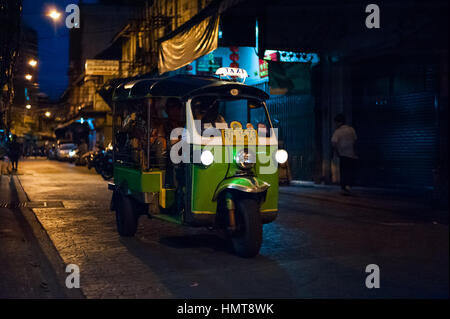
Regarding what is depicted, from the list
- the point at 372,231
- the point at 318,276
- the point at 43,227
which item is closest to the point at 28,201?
the point at 43,227

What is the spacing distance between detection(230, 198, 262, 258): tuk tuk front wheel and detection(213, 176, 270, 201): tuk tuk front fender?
16 centimetres

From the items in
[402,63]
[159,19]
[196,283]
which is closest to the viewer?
[196,283]

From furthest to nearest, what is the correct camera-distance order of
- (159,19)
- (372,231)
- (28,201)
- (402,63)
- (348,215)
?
1. (159,19)
2. (402,63)
3. (28,201)
4. (348,215)
5. (372,231)

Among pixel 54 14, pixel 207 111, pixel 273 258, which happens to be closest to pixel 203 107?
pixel 207 111

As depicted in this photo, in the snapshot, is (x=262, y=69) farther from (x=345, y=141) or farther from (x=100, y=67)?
(x=100, y=67)

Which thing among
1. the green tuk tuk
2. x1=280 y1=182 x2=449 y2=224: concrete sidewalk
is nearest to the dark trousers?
x1=280 y1=182 x2=449 y2=224: concrete sidewalk

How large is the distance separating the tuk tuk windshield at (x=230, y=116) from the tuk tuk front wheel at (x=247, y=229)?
3.55 feet

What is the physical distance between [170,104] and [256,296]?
3564mm

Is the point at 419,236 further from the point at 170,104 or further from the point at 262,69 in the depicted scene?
the point at 262,69

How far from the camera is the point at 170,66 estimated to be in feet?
59.6

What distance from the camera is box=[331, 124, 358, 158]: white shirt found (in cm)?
1218

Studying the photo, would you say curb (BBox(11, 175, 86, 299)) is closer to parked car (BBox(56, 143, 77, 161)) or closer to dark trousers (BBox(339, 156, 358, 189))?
dark trousers (BBox(339, 156, 358, 189))

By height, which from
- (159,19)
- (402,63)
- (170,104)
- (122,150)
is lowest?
(122,150)

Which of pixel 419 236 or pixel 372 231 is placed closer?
pixel 419 236
